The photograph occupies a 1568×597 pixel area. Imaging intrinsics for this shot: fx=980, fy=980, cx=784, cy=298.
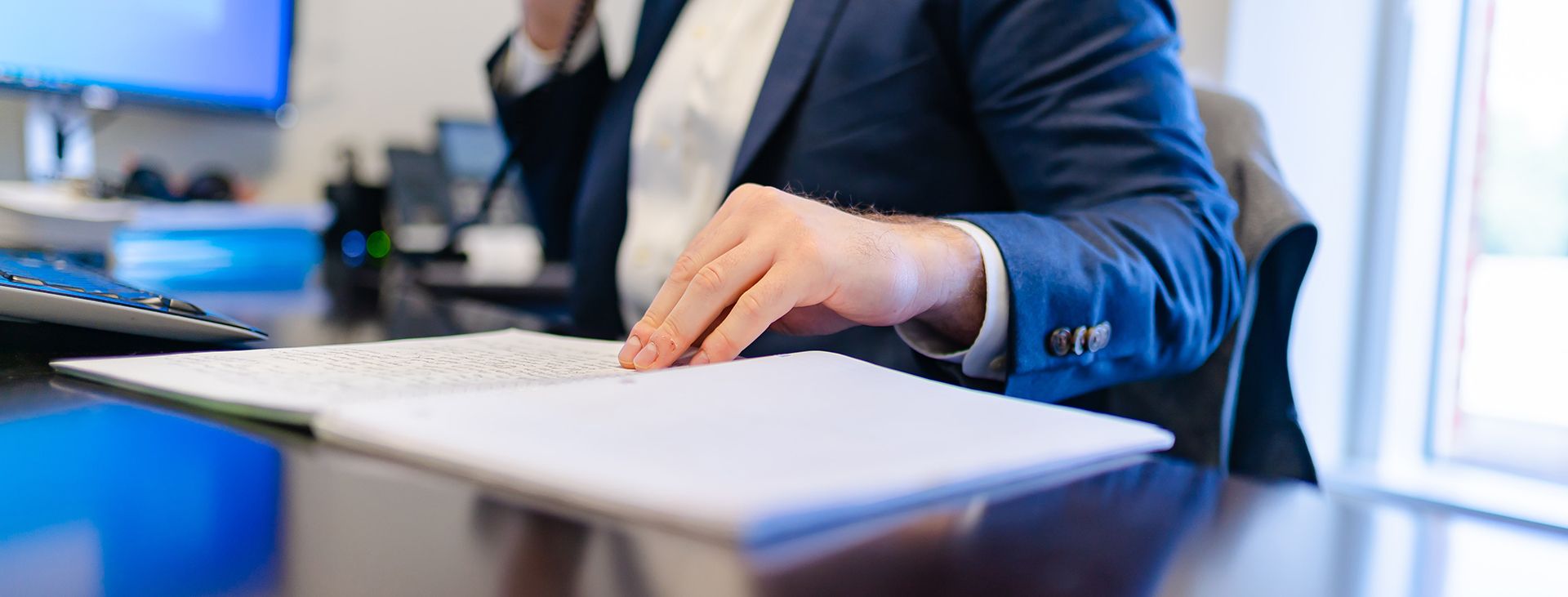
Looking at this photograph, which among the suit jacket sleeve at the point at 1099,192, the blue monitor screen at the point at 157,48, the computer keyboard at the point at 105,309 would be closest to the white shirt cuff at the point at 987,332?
the suit jacket sleeve at the point at 1099,192

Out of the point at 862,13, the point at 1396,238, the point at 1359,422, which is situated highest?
the point at 862,13

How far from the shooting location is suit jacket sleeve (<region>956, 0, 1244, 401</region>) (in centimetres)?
59

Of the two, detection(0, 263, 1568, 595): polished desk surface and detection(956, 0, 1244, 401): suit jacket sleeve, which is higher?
detection(956, 0, 1244, 401): suit jacket sleeve

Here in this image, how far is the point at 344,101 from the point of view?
1.89 m

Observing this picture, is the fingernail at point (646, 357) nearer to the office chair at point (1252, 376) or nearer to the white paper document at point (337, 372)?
the white paper document at point (337, 372)

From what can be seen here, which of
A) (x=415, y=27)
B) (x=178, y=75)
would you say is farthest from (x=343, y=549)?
(x=415, y=27)

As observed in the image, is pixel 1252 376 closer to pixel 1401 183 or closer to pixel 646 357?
pixel 646 357

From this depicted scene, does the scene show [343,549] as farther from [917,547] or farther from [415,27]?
[415,27]

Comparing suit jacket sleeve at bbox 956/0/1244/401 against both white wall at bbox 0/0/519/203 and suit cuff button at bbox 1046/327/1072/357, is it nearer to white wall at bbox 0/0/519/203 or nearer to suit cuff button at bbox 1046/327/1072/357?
suit cuff button at bbox 1046/327/1072/357

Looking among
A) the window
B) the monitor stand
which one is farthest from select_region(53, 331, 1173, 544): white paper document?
the window

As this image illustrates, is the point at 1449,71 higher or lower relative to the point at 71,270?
higher

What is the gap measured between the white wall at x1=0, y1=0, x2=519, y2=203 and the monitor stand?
3cm

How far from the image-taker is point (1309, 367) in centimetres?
187

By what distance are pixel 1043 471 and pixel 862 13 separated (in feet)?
2.14
